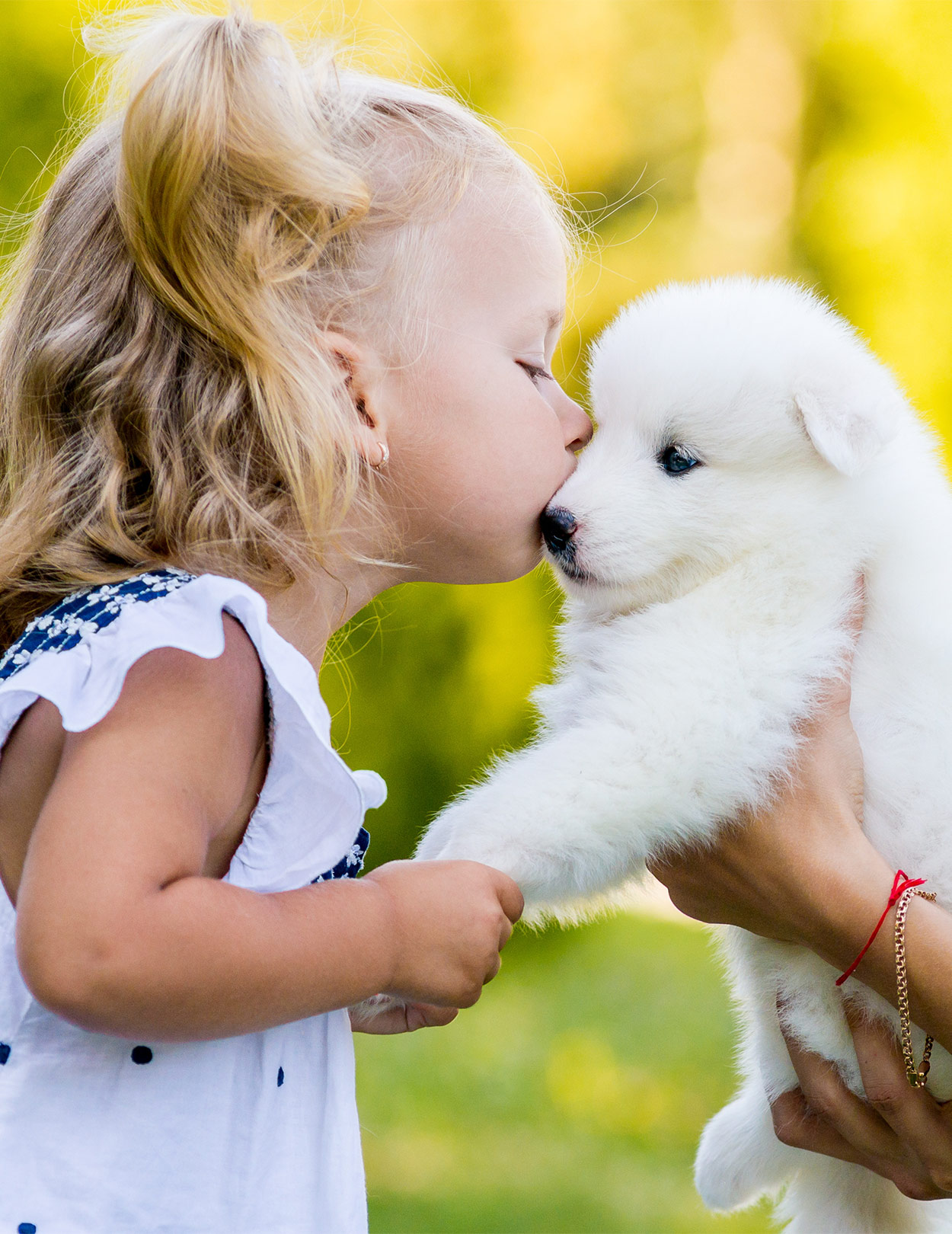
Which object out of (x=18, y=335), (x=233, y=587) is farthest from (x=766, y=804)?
(x=18, y=335)

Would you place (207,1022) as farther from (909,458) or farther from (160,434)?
(909,458)

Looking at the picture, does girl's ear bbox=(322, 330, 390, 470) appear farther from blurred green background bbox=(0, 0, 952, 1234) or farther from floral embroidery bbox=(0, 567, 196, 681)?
blurred green background bbox=(0, 0, 952, 1234)

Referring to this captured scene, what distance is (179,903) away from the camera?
3.41 feet

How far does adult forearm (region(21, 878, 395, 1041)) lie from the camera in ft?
3.32

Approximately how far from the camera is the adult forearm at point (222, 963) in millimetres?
1012

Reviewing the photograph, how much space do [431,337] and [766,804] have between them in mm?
806

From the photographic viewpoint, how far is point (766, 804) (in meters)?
1.61

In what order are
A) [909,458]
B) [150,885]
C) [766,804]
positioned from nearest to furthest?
[150,885] → [766,804] → [909,458]

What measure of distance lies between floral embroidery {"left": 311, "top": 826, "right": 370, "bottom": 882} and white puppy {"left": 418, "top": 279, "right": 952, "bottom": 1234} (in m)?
0.10

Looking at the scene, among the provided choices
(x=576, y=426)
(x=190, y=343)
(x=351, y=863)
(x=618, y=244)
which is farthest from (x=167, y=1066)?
(x=618, y=244)

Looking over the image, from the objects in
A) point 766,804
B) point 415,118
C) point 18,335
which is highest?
point 415,118

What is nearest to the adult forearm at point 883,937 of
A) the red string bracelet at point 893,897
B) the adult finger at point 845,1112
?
the red string bracelet at point 893,897

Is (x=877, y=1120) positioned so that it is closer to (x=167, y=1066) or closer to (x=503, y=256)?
(x=167, y=1066)

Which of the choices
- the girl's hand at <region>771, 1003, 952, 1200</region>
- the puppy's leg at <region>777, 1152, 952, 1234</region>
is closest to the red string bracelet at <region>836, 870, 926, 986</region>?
the girl's hand at <region>771, 1003, 952, 1200</region>
